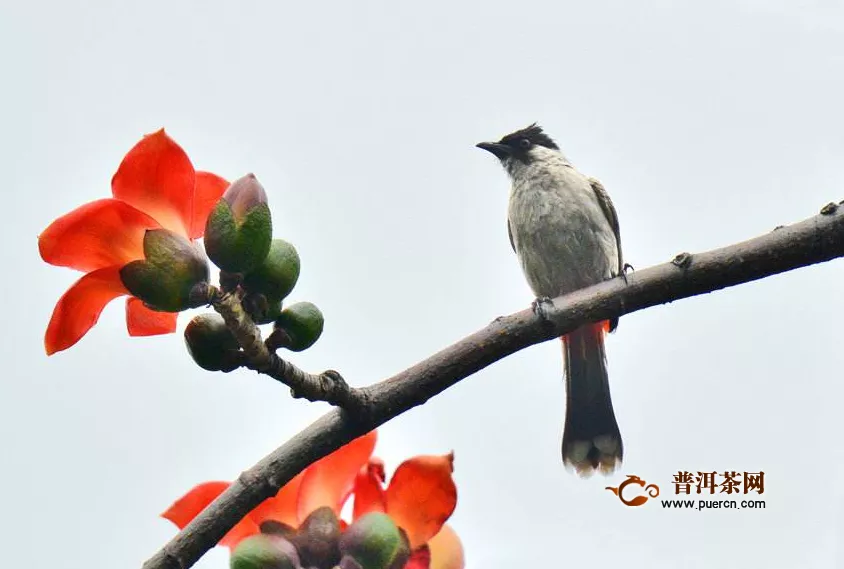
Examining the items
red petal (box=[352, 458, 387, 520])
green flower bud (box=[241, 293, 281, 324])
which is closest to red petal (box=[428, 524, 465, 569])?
red petal (box=[352, 458, 387, 520])

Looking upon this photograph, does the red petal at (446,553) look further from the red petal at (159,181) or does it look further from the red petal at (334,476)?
the red petal at (159,181)

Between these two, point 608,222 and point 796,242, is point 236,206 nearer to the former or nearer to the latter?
point 796,242

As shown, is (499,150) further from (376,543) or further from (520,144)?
(376,543)

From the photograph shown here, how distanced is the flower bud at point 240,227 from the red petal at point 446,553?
1.83 feet

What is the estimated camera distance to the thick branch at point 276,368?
1.65 metres

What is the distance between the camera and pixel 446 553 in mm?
1635

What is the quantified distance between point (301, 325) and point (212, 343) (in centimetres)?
17

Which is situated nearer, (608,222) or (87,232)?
(87,232)

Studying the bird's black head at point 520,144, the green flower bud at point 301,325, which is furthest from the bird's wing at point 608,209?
the green flower bud at point 301,325

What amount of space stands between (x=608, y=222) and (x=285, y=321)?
4753mm

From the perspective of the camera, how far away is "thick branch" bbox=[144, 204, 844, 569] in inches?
63.4

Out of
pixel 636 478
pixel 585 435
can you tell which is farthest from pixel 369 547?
pixel 585 435

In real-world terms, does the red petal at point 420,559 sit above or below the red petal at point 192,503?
below

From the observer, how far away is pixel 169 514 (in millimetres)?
1632
